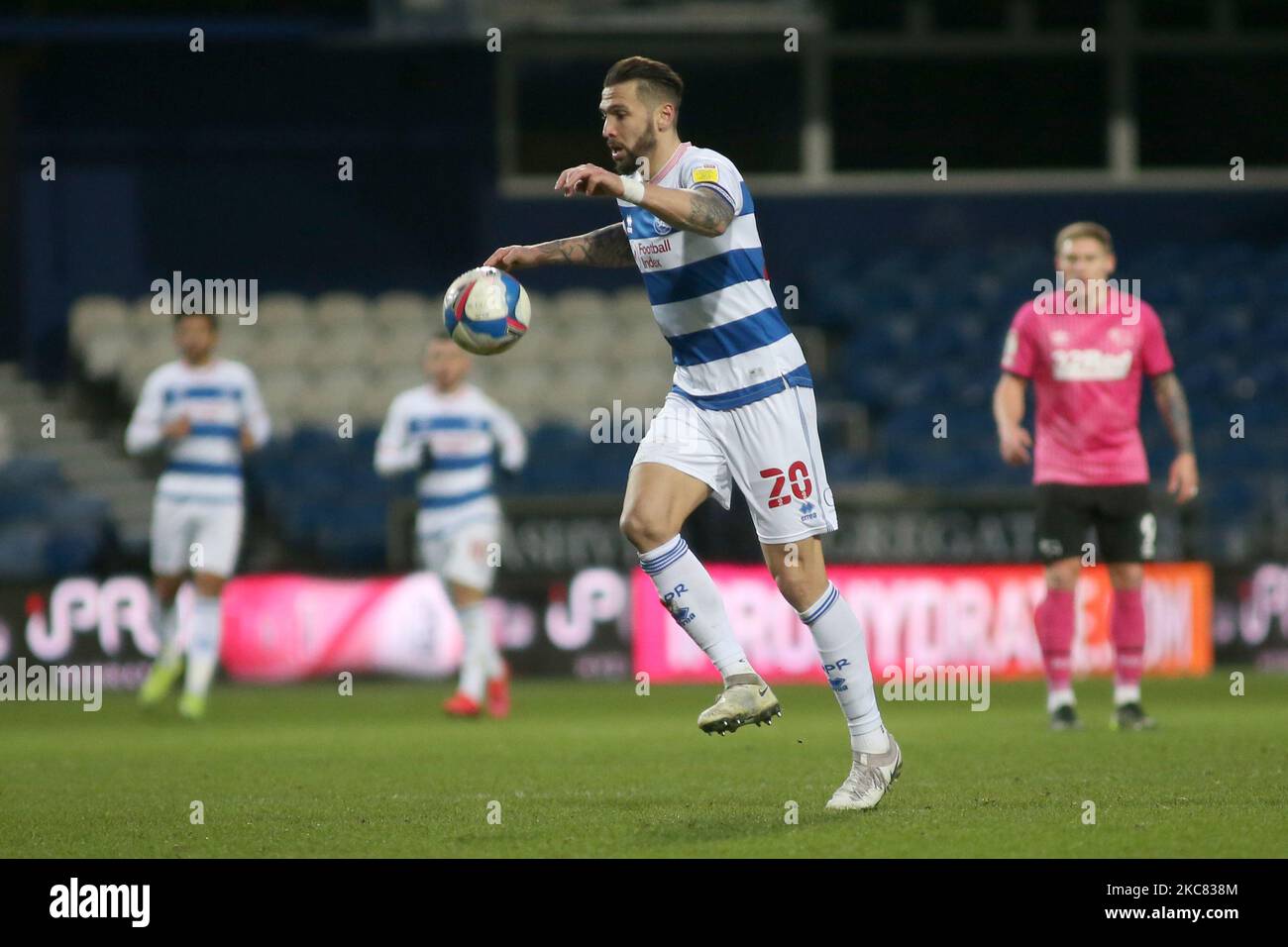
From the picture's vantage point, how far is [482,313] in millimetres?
6383

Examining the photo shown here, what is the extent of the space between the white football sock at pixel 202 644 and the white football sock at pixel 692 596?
5.42 metres

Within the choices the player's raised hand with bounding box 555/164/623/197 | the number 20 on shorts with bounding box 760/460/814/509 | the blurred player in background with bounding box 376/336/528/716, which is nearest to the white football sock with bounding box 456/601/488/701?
the blurred player in background with bounding box 376/336/528/716

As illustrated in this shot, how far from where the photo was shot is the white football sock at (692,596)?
621cm

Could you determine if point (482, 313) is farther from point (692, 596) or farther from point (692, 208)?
point (692, 596)

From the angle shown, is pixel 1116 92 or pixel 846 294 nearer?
pixel 846 294

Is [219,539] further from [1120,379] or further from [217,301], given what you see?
[217,301]

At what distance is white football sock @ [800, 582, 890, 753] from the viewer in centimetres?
626

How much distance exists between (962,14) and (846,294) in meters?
3.46

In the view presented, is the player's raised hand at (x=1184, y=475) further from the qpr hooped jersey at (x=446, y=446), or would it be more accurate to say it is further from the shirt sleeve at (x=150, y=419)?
the shirt sleeve at (x=150, y=419)

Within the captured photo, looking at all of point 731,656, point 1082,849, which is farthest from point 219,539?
point 1082,849

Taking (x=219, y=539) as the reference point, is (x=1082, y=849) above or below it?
below

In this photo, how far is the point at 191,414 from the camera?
1130cm

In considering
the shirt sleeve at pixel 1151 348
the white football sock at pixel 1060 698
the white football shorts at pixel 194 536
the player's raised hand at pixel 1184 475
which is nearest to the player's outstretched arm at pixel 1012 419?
the shirt sleeve at pixel 1151 348
